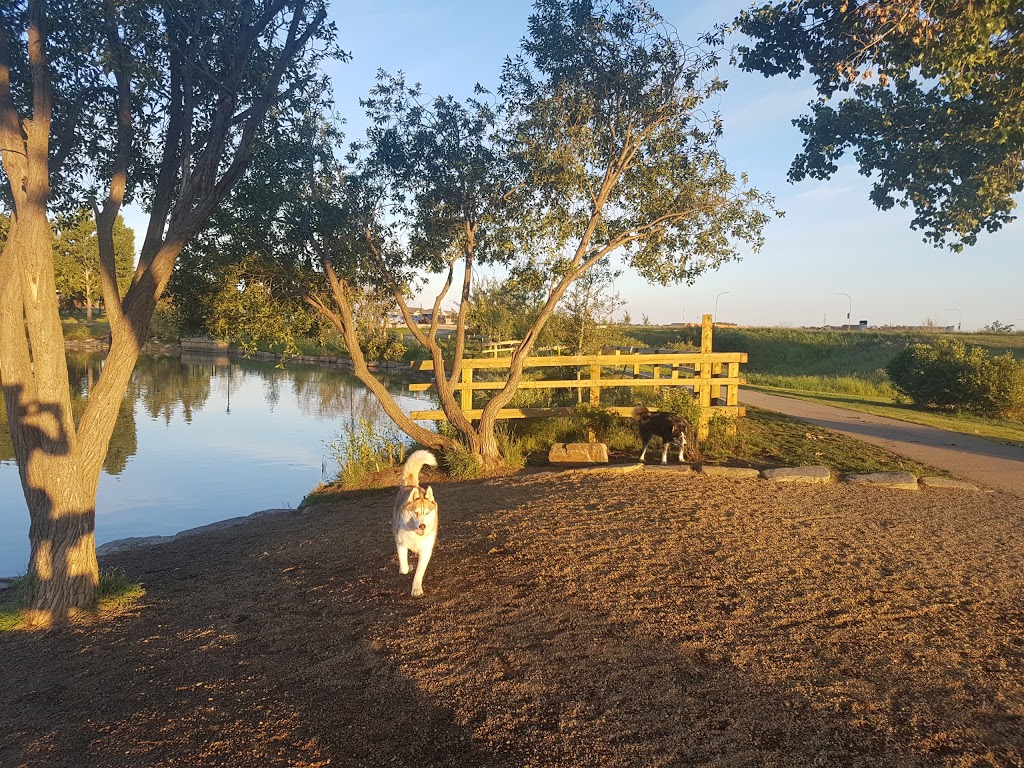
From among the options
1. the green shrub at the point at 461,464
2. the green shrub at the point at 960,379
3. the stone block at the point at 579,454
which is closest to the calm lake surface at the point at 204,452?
the green shrub at the point at 461,464

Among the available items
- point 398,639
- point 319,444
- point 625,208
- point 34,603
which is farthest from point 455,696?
point 319,444

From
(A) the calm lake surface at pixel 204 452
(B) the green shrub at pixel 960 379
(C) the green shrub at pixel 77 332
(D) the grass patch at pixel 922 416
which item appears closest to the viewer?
(A) the calm lake surface at pixel 204 452

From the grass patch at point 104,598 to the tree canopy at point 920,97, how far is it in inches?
409

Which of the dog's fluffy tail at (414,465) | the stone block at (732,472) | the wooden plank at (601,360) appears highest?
the wooden plank at (601,360)

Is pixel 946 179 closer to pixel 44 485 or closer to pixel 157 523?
pixel 44 485

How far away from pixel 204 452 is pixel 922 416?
64.6 feet

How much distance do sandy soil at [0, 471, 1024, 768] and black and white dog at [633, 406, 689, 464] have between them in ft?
12.3

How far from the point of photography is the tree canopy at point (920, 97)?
372 inches

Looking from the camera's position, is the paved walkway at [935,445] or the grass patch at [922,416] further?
the grass patch at [922,416]

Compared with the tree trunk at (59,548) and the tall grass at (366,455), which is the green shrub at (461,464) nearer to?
the tall grass at (366,455)

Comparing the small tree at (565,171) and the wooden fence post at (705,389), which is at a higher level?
the small tree at (565,171)

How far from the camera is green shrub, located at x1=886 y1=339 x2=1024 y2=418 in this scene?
19.0 m

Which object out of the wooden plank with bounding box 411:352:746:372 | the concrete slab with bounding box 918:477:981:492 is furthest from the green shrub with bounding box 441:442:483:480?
the concrete slab with bounding box 918:477:981:492

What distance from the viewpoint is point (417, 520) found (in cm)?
598
